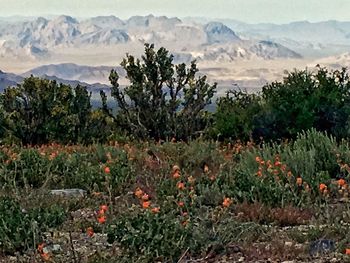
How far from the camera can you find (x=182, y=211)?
663 cm

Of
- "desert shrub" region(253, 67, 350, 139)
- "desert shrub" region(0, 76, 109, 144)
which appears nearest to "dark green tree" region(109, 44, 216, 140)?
"desert shrub" region(0, 76, 109, 144)

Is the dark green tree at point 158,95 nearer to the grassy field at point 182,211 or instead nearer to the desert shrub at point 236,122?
the desert shrub at point 236,122

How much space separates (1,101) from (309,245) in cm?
2375

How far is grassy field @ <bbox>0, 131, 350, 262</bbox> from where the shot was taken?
18.0 ft

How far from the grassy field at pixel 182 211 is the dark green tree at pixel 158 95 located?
1098 cm

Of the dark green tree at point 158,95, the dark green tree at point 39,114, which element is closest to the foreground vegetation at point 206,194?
the dark green tree at point 158,95

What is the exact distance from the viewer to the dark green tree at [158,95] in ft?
68.8

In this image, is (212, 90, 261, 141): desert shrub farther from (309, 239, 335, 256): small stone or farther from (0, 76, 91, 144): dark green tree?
(0, 76, 91, 144): dark green tree

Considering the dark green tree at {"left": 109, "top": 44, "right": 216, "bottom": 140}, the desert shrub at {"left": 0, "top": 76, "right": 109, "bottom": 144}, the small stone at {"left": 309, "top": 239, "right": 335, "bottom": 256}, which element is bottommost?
the desert shrub at {"left": 0, "top": 76, "right": 109, "bottom": 144}

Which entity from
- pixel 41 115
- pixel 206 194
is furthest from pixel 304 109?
pixel 41 115

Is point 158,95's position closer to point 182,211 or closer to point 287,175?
point 287,175

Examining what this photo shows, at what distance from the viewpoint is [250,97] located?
18.7m

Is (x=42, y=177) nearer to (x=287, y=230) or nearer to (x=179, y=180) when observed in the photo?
(x=179, y=180)

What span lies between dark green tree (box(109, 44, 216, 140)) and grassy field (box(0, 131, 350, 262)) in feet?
36.0
